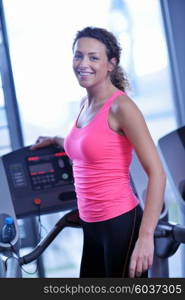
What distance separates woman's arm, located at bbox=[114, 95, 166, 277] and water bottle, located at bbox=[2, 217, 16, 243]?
610 mm

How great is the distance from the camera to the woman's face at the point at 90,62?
1.71m

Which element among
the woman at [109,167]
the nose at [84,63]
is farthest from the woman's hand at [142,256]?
the nose at [84,63]

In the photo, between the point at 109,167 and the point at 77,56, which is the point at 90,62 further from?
the point at 109,167

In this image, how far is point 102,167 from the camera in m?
1.62

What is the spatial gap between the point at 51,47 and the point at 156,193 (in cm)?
186

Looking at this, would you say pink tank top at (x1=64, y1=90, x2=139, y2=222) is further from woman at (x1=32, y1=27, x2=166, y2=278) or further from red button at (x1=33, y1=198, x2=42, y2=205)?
red button at (x1=33, y1=198, x2=42, y2=205)

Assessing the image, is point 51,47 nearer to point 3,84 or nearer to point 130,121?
point 3,84

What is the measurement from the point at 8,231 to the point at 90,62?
30.3 inches

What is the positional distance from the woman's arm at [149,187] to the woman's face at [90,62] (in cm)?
24

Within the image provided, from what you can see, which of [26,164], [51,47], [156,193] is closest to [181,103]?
[51,47]

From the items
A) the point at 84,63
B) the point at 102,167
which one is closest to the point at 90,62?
the point at 84,63

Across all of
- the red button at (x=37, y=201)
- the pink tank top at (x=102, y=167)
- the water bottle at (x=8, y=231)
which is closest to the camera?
the pink tank top at (x=102, y=167)

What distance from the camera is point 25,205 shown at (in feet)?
7.25

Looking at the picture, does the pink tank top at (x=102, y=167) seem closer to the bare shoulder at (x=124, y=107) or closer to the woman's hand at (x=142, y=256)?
the bare shoulder at (x=124, y=107)
